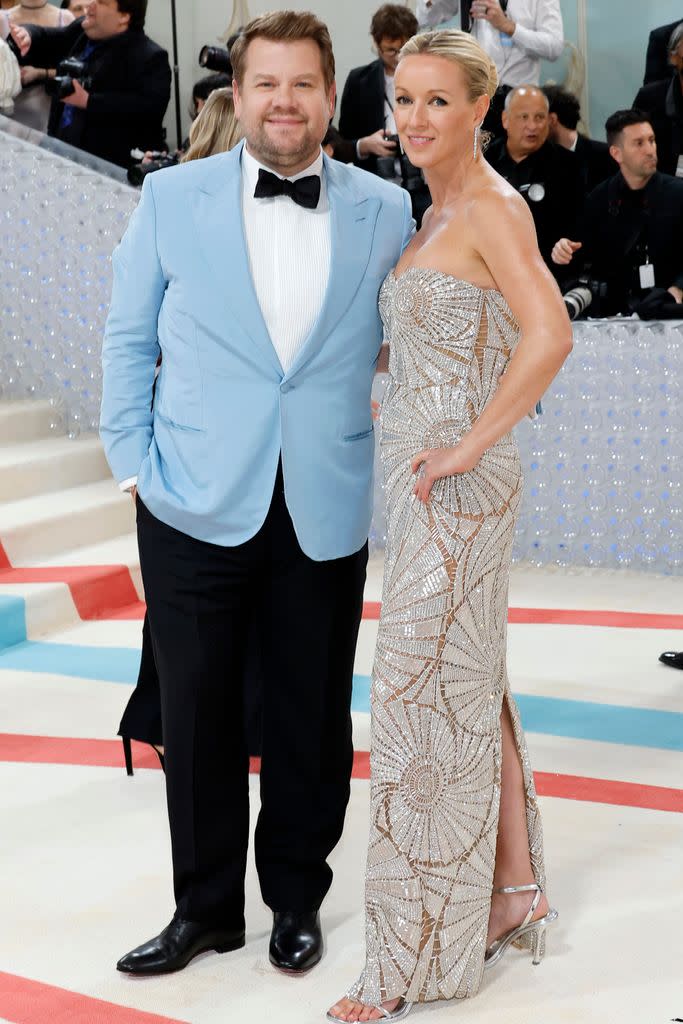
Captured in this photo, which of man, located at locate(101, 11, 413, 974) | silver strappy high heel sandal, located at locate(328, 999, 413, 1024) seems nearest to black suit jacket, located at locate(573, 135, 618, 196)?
man, located at locate(101, 11, 413, 974)

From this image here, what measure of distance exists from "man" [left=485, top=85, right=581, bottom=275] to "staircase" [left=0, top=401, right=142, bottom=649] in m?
2.03

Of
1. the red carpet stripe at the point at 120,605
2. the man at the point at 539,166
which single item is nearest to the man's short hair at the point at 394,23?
the man at the point at 539,166

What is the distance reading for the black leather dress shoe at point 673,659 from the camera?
414 centimetres

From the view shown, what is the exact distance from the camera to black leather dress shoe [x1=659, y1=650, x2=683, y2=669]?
13.6 ft

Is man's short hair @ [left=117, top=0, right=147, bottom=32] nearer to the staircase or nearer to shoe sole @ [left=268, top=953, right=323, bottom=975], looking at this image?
the staircase

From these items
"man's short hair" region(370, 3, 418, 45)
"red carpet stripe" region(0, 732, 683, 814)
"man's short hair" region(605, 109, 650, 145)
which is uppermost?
"man's short hair" region(370, 3, 418, 45)

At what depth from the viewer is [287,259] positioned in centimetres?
228

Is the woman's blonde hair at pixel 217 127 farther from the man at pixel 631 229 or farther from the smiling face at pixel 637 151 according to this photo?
the smiling face at pixel 637 151

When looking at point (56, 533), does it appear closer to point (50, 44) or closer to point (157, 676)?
point (157, 676)

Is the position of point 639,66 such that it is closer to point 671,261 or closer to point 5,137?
point 671,261

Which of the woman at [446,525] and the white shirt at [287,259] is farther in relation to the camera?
the white shirt at [287,259]

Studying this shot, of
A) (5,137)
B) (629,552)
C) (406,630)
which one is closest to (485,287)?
(406,630)

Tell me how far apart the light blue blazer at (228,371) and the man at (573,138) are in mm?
4010

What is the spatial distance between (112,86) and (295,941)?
4.83 metres
